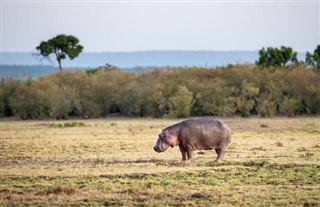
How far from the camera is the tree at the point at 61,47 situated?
73.9 metres

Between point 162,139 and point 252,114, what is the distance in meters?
26.6

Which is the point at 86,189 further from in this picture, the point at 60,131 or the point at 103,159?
the point at 60,131

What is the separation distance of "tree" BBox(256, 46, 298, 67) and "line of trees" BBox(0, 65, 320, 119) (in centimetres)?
833

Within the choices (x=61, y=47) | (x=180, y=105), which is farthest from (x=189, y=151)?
(x=61, y=47)

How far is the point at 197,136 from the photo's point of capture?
22.9m

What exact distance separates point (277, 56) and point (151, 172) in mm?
45245

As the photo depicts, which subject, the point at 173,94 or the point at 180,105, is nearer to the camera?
the point at 180,105

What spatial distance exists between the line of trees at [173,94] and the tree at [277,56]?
27.3ft

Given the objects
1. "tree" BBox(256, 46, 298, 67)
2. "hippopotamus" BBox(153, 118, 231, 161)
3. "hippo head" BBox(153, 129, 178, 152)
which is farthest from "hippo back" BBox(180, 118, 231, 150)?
"tree" BBox(256, 46, 298, 67)

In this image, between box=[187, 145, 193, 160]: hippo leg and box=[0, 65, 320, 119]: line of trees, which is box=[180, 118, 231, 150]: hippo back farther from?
box=[0, 65, 320, 119]: line of trees

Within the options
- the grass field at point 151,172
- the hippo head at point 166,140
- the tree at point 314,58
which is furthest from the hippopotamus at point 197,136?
the tree at point 314,58

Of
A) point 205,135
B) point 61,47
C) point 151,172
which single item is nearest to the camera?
point 151,172

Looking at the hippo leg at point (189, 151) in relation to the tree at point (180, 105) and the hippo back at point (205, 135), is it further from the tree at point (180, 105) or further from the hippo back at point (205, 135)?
the tree at point (180, 105)

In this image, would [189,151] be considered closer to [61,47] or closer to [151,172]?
[151,172]
